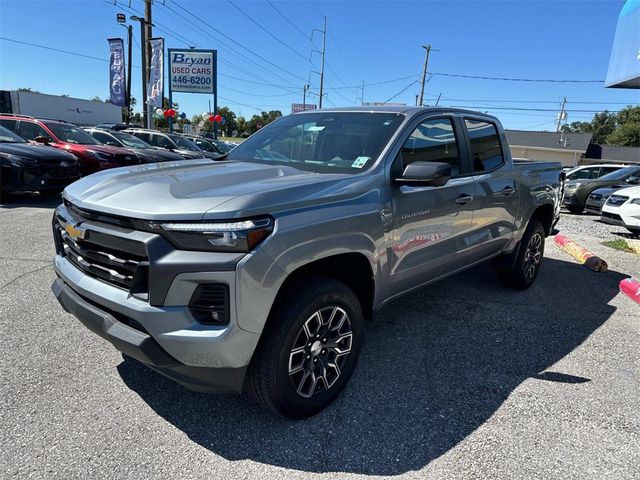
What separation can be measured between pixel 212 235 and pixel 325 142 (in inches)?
64.8

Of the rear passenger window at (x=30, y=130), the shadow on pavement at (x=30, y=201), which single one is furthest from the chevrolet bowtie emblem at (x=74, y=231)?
the rear passenger window at (x=30, y=130)

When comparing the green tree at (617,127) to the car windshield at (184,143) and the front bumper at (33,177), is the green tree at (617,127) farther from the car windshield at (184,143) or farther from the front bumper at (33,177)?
the front bumper at (33,177)

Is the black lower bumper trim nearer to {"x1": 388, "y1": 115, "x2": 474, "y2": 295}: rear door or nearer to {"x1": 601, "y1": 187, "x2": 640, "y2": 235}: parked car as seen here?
{"x1": 388, "y1": 115, "x2": 474, "y2": 295}: rear door

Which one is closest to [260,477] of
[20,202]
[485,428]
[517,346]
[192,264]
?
[192,264]

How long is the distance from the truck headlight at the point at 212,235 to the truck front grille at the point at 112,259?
180 millimetres

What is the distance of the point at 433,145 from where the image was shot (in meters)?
3.56

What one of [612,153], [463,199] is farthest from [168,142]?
[612,153]

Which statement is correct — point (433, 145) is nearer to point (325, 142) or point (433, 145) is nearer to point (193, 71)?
point (325, 142)

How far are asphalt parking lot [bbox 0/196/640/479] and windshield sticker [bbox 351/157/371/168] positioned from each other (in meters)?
1.49

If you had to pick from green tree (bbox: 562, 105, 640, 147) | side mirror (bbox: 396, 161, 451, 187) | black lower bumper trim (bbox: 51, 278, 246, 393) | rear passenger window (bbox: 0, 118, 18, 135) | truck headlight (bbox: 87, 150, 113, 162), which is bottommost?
black lower bumper trim (bbox: 51, 278, 246, 393)

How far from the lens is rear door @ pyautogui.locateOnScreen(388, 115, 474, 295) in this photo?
10.0 feet

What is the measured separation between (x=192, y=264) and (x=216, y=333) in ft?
1.14

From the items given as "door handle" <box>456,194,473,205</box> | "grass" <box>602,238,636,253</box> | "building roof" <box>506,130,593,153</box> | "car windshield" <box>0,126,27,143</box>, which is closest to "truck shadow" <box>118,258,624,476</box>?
"door handle" <box>456,194,473,205</box>

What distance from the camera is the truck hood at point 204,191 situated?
7.03 feet
